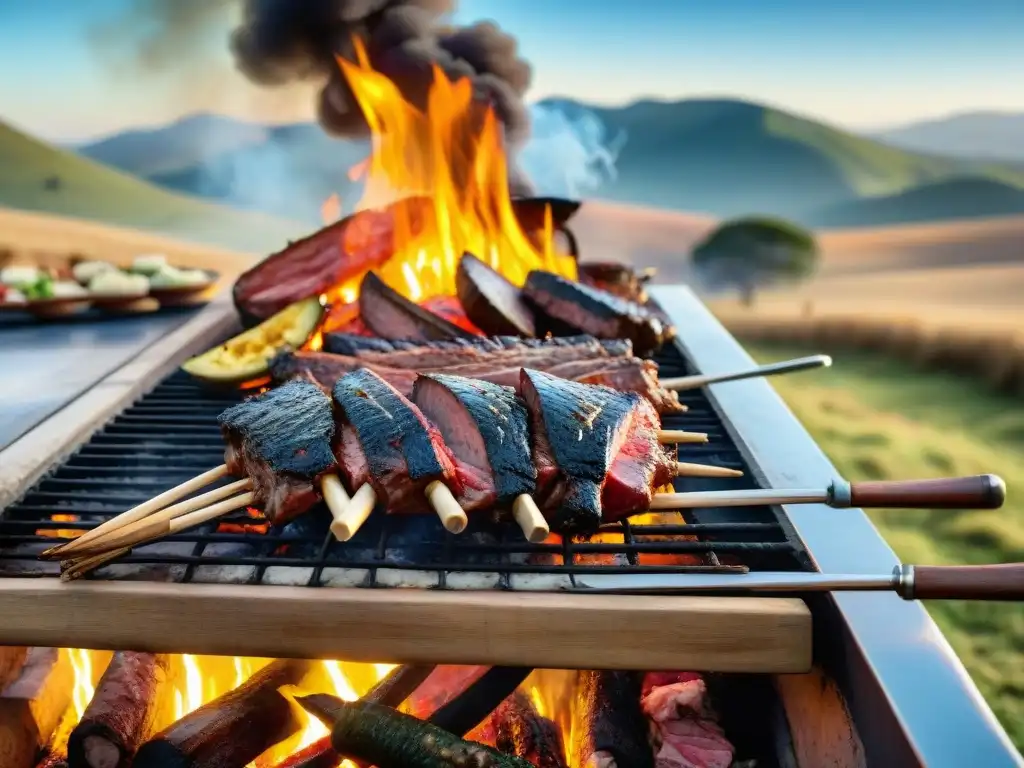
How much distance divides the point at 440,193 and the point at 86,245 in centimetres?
659

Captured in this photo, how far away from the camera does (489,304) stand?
12.0ft

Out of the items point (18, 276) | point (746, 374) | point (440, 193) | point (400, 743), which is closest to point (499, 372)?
point (746, 374)

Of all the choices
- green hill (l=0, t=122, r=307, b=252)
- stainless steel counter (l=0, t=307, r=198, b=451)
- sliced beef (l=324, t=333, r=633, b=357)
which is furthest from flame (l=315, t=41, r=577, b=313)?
green hill (l=0, t=122, r=307, b=252)

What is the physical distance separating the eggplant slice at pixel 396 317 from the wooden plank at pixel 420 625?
1.86 meters

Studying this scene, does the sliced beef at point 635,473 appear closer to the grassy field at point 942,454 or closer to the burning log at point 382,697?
the burning log at point 382,697

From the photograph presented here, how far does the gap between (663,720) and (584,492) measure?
0.82 meters

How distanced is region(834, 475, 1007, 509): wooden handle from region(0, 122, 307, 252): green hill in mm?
11079

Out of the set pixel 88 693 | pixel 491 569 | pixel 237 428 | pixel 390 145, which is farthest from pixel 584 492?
pixel 390 145

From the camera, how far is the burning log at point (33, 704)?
7.57 feet

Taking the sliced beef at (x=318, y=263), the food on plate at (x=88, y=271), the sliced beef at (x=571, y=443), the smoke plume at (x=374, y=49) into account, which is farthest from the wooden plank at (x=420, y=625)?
the smoke plume at (x=374, y=49)

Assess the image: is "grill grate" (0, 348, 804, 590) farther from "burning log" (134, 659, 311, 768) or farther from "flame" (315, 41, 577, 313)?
"flame" (315, 41, 577, 313)

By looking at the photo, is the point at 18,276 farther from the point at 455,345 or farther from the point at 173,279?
the point at 455,345

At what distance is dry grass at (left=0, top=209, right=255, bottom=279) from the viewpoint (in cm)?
762

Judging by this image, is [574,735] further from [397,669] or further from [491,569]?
[491,569]
